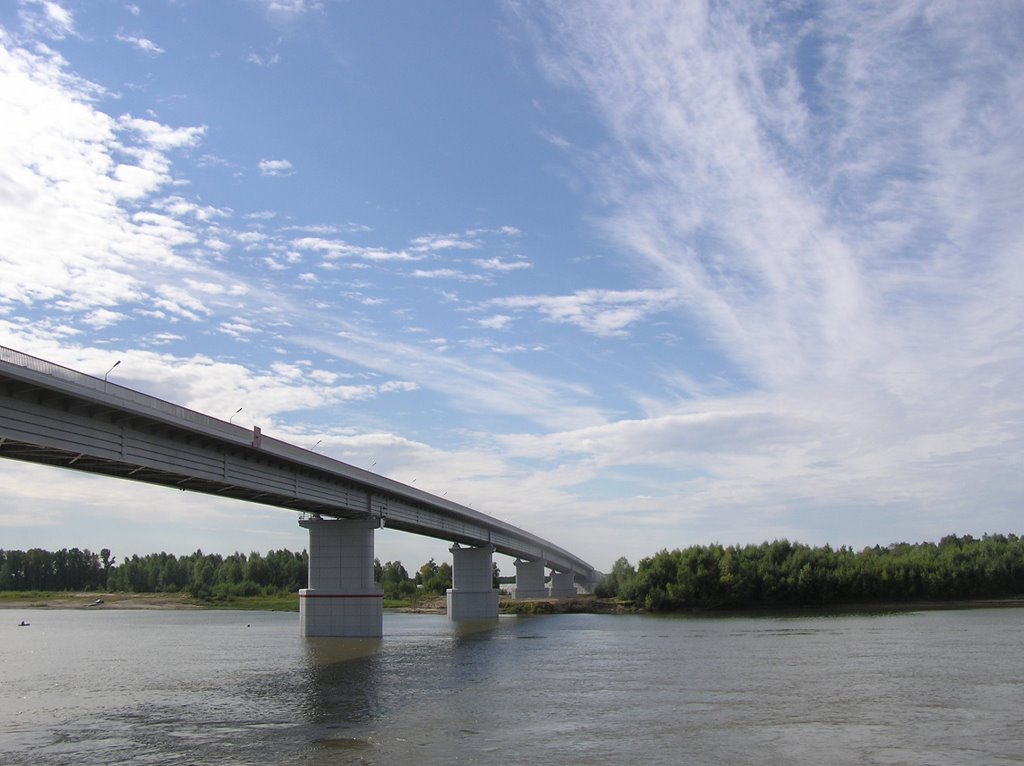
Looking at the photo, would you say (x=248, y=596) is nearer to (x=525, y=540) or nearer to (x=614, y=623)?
(x=525, y=540)

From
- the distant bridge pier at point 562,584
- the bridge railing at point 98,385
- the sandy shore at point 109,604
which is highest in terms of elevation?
the bridge railing at point 98,385

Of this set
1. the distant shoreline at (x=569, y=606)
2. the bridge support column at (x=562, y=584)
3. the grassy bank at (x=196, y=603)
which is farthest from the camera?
the bridge support column at (x=562, y=584)

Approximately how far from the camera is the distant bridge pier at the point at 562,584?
19188cm

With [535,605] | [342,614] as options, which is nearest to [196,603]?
[535,605]

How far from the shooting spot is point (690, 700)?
38.8 metres

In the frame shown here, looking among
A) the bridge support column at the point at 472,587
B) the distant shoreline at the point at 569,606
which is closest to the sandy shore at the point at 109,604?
the distant shoreline at the point at 569,606

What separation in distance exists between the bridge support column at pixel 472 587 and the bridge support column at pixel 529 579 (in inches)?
1718

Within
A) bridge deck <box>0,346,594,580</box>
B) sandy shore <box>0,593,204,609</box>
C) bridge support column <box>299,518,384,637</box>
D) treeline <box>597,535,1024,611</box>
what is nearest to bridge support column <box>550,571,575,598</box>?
treeline <box>597,535,1024,611</box>

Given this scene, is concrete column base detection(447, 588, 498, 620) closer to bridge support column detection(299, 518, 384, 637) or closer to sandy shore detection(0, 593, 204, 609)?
bridge support column detection(299, 518, 384, 637)

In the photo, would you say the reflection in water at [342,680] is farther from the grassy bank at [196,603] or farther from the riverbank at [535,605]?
the grassy bank at [196,603]

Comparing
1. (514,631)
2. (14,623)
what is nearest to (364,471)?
(514,631)

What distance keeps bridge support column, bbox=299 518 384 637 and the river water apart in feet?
6.51

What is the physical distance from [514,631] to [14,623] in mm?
78818

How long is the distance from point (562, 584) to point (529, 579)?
2379 cm
